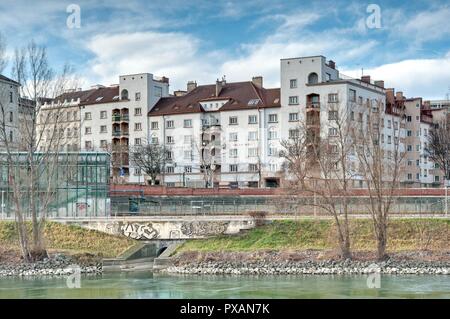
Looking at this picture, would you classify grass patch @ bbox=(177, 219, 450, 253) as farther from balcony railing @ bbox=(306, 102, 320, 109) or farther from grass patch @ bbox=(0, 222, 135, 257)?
balcony railing @ bbox=(306, 102, 320, 109)

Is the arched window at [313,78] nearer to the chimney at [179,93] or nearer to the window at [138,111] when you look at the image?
the chimney at [179,93]

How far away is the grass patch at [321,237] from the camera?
158 feet

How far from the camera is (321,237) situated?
4969 cm

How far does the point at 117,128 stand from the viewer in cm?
9988

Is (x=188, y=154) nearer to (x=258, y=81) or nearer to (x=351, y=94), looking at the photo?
(x=258, y=81)

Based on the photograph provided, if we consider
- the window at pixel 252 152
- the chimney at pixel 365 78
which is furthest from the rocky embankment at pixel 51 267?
the chimney at pixel 365 78

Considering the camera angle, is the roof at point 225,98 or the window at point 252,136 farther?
the roof at point 225,98

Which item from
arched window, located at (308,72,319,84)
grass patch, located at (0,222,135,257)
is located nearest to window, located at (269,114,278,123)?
arched window, located at (308,72,319,84)

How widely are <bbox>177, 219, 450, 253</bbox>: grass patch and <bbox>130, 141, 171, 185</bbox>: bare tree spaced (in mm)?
41042

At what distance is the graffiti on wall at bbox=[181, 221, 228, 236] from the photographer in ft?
170

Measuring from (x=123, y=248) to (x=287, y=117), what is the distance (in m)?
41.5

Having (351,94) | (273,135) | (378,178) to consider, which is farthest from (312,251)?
(273,135)
